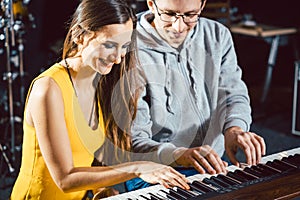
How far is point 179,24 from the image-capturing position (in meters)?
2.03

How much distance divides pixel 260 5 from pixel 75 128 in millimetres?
4359

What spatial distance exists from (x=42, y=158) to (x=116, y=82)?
13.6 inches

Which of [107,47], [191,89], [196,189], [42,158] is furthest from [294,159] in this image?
[42,158]

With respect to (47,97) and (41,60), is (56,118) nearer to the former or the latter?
(47,97)

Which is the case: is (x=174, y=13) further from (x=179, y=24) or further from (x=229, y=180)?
(x=229, y=180)

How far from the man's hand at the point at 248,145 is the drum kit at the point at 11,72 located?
1757 millimetres

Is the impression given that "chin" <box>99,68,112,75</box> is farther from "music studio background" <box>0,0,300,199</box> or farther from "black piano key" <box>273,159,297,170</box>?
"music studio background" <box>0,0,300,199</box>

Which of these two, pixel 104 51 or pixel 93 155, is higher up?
pixel 104 51

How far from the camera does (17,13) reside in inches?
156

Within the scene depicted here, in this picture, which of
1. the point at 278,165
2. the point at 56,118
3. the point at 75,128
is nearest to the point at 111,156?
the point at 75,128

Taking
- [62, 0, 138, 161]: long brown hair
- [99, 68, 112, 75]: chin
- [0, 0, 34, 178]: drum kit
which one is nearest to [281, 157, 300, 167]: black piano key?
[62, 0, 138, 161]: long brown hair

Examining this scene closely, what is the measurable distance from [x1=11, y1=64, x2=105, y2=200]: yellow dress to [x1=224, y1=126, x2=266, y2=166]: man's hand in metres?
0.46

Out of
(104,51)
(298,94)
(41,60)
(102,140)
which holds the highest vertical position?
(104,51)

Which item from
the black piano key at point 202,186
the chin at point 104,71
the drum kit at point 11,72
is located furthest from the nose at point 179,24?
the drum kit at point 11,72
